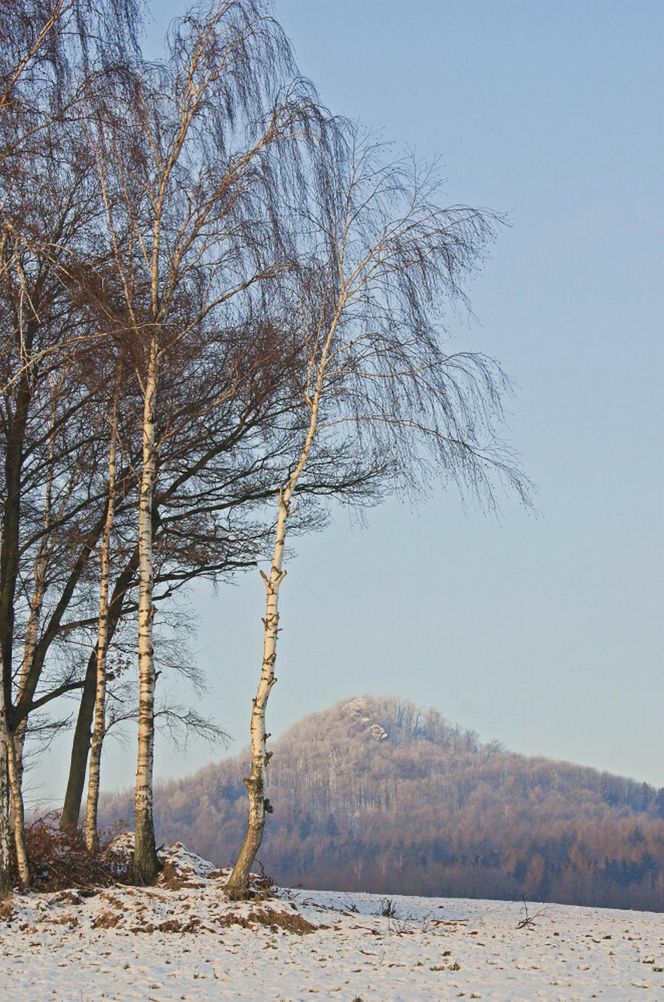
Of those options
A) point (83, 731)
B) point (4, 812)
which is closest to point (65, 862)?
point (4, 812)

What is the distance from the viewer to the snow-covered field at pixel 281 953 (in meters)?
9.23

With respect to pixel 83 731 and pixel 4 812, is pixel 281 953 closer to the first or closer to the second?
pixel 4 812

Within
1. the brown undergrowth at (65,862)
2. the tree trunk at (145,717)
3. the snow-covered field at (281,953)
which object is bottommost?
the snow-covered field at (281,953)

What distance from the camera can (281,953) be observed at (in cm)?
1056

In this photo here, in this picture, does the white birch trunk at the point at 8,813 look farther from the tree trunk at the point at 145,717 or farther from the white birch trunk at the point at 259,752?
the white birch trunk at the point at 259,752

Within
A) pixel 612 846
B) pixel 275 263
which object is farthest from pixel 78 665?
pixel 612 846

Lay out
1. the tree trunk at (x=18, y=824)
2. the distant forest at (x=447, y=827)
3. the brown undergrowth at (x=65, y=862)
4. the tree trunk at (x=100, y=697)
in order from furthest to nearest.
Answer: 1. the distant forest at (x=447, y=827)
2. the tree trunk at (x=100, y=697)
3. the brown undergrowth at (x=65, y=862)
4. the tree trunk at (x=18, y=824)

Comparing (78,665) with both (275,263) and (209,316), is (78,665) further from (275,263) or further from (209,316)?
(275,263)

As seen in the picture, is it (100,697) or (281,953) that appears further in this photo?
(100,697)

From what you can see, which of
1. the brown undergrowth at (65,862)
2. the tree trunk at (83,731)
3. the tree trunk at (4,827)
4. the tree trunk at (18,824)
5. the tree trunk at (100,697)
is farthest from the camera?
the tree trunk at (83,731)

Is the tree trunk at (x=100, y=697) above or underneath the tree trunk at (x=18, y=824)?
above

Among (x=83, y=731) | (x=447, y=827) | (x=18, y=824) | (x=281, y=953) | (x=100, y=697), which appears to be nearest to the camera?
(x=281, y=953)

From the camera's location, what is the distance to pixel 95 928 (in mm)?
11492

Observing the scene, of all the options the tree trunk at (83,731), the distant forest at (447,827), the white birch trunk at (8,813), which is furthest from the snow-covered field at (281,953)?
the distant forest at (447,827)
